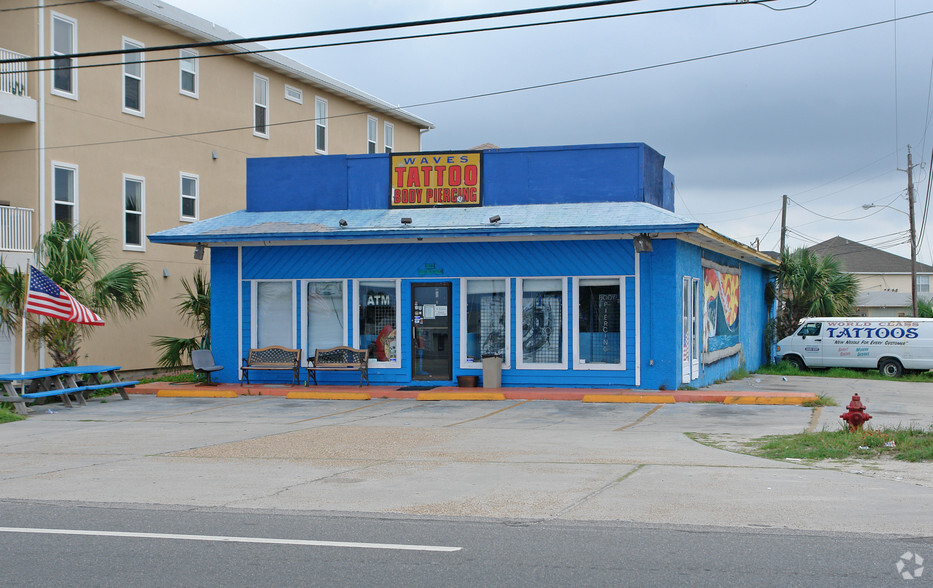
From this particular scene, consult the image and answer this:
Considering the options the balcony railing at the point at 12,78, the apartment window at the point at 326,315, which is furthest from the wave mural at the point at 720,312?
the balcony railing at the point at 12,78

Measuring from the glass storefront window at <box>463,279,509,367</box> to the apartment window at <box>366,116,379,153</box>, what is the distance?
64.0ft

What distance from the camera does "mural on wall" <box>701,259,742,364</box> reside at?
22.5 metres

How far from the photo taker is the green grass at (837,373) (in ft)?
86.9

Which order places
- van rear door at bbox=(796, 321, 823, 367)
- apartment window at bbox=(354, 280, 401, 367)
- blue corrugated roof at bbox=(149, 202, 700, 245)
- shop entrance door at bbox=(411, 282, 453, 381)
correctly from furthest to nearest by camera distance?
van rear door at bbox=(796, 321, 823, 367) < apartment window at bbox=(354, 280, 401, 367) < shop entrance door at bbox=(411, 282, 453, 381) < blue corrugated roof at bbox=(149, 202, 700, 245)

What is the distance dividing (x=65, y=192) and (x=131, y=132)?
3.07 meters

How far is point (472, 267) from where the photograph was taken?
811 inches

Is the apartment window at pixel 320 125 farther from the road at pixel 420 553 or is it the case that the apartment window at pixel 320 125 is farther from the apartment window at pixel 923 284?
the apartment window at pixel 923 284

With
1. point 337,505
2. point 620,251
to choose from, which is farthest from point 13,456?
point 620,251

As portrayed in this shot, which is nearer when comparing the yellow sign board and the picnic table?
the picnic table

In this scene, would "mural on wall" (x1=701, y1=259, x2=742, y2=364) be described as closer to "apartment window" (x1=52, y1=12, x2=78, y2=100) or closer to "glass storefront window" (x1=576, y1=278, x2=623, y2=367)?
"glass storefront window" (x1=576, y1=278, x2=623, y2=367)

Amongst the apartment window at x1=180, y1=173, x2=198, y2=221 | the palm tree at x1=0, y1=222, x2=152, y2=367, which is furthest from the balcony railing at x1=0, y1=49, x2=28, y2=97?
the apartment window at x1=180, y1=173, x2=198, y2=221

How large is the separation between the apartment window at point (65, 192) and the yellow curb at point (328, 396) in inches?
375

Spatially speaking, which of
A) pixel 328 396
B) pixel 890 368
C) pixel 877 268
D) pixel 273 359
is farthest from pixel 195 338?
pixel 877 268

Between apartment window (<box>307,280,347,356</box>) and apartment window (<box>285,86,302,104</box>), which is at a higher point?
apartment window (<box>285,86,302,104</box>)
